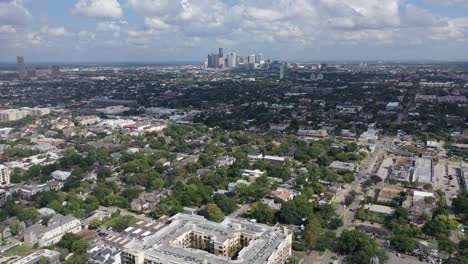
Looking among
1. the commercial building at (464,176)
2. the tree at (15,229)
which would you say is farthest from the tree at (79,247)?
the commercial building at (464,176)

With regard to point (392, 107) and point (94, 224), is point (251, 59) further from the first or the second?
point (94, 224)

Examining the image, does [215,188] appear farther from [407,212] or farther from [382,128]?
[382,128]

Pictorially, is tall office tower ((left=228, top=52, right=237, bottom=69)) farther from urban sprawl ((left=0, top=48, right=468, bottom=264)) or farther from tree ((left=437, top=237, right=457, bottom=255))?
tree ((left=437, top=237, right=457, bottom=255))

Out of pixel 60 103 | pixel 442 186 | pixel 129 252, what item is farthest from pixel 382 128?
pixel 60 103

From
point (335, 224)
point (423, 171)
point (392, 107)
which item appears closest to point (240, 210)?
point (335, 224)

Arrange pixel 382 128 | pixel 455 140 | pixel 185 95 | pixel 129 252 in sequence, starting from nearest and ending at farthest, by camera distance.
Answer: pixel 129 252 < pixel 455 140 < pixel 382 128 < pixel 185 95

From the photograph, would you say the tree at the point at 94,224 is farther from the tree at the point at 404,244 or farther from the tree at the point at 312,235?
the tree at the point at 404,244
